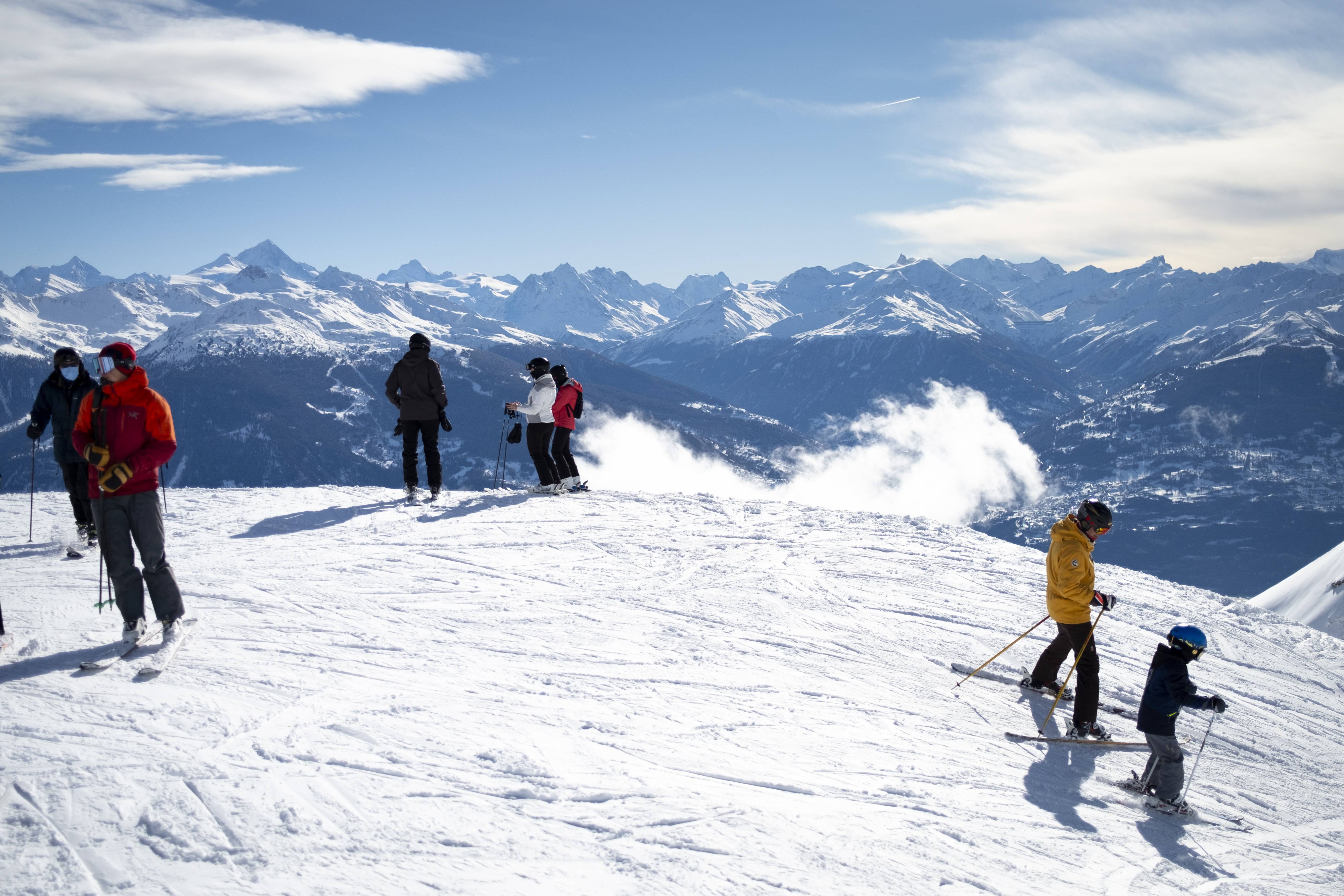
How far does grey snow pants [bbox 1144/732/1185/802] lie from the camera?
6.29m

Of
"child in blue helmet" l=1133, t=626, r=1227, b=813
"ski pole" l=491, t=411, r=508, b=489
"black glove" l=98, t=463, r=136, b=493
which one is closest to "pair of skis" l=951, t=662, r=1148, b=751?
"child in blue helmet" l=1133, t=626, r=1227, b=813

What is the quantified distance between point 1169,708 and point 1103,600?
1129 millimetres

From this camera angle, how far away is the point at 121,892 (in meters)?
3.65

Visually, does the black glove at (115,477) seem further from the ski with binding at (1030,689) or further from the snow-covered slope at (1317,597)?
the snow-covered slope at (1317,597)

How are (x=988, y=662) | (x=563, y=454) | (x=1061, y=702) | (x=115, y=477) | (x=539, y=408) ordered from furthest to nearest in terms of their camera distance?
(x=563, y=454), (x=539, y=408), (x=988, y=662), (x=1061, y=702), (x=115, y=477)

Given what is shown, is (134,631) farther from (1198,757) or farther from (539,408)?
(1198,757)

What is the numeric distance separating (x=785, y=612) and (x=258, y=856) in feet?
21.7

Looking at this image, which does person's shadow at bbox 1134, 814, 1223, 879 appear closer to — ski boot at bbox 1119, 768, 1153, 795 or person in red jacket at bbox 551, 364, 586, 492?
ski boot at bbox 1119, 768, 1153, 795

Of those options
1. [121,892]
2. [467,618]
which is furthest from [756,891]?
[467,618]

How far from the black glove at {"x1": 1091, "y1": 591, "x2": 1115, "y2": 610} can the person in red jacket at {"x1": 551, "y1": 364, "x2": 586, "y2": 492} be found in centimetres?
874

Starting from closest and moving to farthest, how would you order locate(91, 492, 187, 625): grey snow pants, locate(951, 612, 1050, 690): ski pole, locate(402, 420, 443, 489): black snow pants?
locate(91, 492, 187, 625): grey snow pants → locate(951, 612, 1050, 690): ski pole → locate(402, 420, 443, 489): black snow pants

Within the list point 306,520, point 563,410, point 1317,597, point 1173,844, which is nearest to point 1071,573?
point 1173,844

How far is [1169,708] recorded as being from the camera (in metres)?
6.48

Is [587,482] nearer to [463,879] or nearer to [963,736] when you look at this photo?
[963,736]
